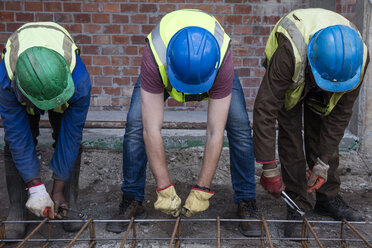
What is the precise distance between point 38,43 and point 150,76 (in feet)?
2.31

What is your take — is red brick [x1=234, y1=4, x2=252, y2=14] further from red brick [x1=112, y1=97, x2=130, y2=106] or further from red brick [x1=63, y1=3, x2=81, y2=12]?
red brick [x1=63, y1=3, x2=81, y2=12]

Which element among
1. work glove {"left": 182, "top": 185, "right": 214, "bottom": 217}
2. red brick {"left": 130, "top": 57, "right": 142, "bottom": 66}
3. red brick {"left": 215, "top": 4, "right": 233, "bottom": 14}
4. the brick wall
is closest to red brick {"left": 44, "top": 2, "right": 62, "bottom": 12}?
the brick wall

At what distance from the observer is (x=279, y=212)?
10.2 ft

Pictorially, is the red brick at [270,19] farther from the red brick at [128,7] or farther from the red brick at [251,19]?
the red brick at [128,7]

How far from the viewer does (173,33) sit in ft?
7.78

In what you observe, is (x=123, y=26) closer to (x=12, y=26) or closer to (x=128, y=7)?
(x=128, y=7)

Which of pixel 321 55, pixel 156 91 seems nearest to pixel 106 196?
pixel 156 91

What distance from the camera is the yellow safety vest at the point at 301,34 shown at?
2.44m

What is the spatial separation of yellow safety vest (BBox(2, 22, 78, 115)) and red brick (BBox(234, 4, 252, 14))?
7.88ft

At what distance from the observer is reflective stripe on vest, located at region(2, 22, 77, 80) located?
2.38 metres

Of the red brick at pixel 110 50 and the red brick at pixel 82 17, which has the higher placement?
the red brick at pixel 82 17

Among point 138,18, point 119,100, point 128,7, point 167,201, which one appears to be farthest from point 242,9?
point 167,201

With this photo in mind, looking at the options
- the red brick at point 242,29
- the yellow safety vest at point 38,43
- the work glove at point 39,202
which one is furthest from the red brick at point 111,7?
the work glove at point 39,202

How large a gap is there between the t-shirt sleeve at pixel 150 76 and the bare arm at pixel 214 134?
0.33 m
